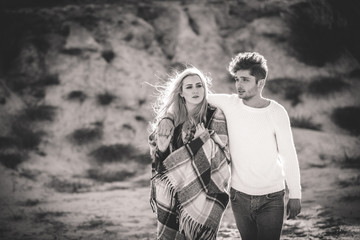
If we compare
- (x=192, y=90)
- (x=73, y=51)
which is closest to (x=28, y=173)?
(x=73, y=51)

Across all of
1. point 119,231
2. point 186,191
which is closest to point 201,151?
point 186,191

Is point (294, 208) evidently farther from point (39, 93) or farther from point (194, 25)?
point (194, 25)

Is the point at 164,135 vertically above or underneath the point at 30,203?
above

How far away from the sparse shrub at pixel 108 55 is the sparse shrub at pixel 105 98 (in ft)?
2.89

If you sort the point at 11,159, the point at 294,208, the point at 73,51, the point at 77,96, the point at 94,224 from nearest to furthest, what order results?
the point at 294,208
the point at 94,224
the point at 11,159
the point at 77,96
the point at 73,51

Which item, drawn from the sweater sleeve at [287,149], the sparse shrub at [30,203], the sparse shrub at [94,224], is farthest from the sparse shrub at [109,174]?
the sweater sleeve at [287,149]

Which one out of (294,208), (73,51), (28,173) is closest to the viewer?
(294,208)

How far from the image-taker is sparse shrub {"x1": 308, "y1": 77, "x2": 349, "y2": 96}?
320 inches

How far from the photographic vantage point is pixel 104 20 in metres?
9.04

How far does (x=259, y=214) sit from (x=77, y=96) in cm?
630

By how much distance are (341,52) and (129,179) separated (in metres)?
5.55

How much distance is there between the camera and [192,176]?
8.55 ft

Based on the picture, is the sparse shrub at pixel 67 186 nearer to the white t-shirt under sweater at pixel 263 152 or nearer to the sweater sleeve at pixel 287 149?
the white t-shirt under sweater at pixel 263 152

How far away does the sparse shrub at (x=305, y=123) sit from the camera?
306 inches
